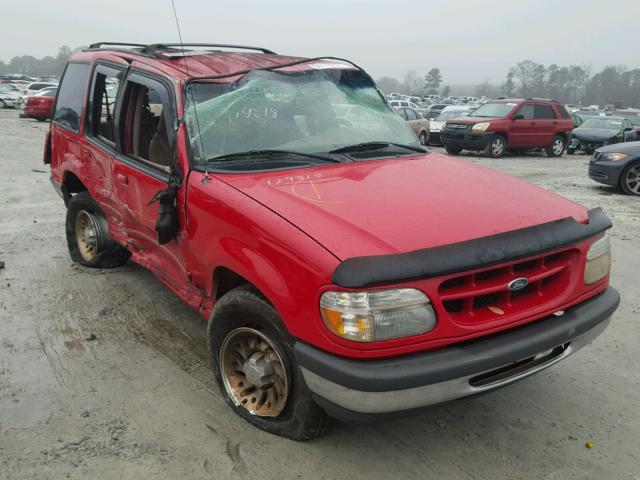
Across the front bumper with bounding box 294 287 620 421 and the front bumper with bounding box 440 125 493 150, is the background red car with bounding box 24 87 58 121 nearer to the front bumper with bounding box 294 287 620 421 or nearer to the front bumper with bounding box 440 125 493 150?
the front bumper with bounding box 440 125 493 150

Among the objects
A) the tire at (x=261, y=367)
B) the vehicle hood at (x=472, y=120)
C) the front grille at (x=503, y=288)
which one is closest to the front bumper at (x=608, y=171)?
the vehicle hood at (x=472, y=120)

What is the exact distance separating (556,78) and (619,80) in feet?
57.5

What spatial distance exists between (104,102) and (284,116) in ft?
6.03

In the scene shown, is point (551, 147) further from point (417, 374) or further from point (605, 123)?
point (417, 374)

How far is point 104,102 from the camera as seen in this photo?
448 cm

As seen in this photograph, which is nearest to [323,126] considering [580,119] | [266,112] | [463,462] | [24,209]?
[266,112]

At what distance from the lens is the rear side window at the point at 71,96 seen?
477 centimetres

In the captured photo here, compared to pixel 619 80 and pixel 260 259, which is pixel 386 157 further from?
pixel 619 80

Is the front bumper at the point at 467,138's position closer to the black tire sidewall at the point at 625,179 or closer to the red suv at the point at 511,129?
the red suv at the point at 511,129

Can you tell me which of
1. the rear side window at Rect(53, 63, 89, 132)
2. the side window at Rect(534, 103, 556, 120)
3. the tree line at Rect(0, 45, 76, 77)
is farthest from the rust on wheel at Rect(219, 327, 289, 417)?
the tree line at Rect(0, 45, 76, 77)

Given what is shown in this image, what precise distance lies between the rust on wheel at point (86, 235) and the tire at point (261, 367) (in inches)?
92.5

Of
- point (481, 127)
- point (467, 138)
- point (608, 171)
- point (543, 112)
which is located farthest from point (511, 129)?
point (608, 171)

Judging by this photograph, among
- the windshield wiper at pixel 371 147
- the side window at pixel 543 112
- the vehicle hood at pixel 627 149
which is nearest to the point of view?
the windshield wiper at pixel 371 147

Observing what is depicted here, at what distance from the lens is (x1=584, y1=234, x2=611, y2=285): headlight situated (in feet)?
9.12
